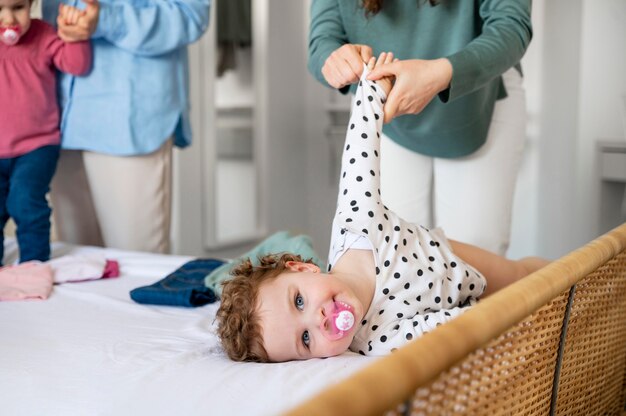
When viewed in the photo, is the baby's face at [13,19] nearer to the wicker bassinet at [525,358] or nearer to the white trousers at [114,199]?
the white trousers at [114,199]

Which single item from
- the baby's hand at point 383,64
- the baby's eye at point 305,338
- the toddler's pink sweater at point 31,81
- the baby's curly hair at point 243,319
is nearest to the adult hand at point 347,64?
the baby's hand at point 383,64

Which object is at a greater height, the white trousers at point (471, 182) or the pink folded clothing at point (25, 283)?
the white trousers at point (471, 182)

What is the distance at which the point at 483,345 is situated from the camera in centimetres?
75

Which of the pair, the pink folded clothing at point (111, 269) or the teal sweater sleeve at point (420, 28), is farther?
the pink folded clothing at point (111, 269)

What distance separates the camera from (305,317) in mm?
1260

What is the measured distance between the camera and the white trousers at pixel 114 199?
90.6 inches

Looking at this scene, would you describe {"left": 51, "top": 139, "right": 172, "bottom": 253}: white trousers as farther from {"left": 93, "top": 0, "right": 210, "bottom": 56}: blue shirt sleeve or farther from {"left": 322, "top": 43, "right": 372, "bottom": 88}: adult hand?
{"left": 322, "top": 43, "right": 372, "bottom": 88}: adult hand

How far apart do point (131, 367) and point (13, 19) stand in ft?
4.01

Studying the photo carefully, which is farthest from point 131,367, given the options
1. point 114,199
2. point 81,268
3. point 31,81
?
point 31,81

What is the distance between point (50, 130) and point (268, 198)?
2.18 meters

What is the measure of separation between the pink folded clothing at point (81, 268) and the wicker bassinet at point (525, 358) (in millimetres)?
1269

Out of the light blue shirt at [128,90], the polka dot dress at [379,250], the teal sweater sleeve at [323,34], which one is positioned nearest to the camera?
the polka dot dress at [379,250]

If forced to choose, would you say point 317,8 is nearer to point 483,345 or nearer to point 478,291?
point 478,291

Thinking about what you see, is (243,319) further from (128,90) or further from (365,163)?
(128,90)
